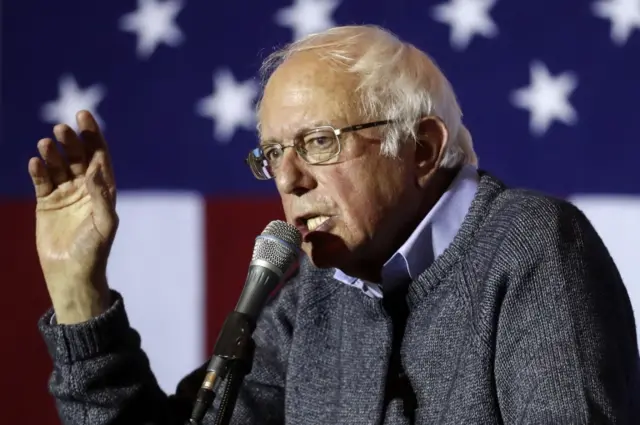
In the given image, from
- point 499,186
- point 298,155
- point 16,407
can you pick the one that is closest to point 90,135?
point 298,155

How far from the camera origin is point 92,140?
1.59m

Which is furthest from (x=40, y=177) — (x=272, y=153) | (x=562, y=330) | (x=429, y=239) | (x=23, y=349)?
(x=23, y=349)

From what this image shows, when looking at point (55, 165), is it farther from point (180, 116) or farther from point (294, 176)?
point (180, 116)

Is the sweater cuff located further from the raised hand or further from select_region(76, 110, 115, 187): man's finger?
select_region(76, 110, 115, 187): man's finger

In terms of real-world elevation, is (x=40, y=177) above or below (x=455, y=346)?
above

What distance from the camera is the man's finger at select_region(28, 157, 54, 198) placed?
5.22 ft

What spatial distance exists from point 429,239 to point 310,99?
0.28 meters

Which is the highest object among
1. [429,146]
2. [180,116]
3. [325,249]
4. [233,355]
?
A: [180,116]

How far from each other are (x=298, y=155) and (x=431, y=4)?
3.08 feet

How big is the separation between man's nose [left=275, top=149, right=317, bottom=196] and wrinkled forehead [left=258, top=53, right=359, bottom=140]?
1.4 inches

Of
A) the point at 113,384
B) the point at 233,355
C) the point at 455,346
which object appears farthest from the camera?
the point at 113,384

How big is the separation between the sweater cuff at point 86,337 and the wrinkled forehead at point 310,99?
0.37 metres

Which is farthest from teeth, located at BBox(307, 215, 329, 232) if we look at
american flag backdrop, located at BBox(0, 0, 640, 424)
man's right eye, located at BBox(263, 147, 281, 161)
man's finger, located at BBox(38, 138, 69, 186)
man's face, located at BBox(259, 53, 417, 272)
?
american flag backdrop, located at BBox(0, 0, 640, 424)

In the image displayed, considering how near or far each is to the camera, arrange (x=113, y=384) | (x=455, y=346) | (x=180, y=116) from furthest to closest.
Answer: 1. (x=180, y=116)
2. (x=113, y=384)
3. (x=455, y=346)
